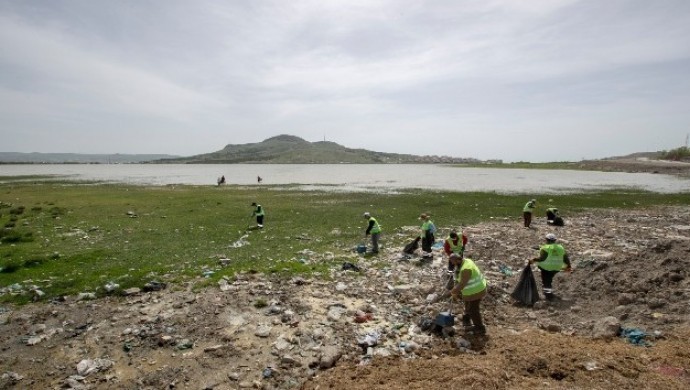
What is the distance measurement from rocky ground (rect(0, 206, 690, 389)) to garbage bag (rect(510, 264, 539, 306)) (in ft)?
0.90

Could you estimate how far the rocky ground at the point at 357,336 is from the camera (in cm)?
771

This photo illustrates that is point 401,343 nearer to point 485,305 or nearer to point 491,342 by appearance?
point 491,342

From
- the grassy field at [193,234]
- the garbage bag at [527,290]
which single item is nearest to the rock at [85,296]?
the grassy field at [193,234]

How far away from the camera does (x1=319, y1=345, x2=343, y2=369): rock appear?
8413 mm

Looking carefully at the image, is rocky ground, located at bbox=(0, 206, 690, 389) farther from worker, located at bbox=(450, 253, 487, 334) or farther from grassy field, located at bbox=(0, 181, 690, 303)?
grassy field, located at bbox=(0, 181, 690, 303)

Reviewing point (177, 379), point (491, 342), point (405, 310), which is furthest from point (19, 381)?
point (491, 342)

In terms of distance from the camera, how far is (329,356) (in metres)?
8.60

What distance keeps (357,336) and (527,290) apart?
18.5 feet

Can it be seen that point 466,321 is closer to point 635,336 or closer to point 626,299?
point 635,336

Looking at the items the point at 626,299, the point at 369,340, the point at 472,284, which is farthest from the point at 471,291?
the point at 626,299

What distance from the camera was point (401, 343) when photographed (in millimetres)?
9156

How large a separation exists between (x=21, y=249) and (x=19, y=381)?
12857 mm

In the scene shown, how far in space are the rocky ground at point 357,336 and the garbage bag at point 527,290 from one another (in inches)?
10.8

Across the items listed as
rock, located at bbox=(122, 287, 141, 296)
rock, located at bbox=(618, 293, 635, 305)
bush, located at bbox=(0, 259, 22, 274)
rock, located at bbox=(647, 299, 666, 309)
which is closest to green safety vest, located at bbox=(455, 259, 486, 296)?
rock, located at bbox=(618, 293, 635, 305)
